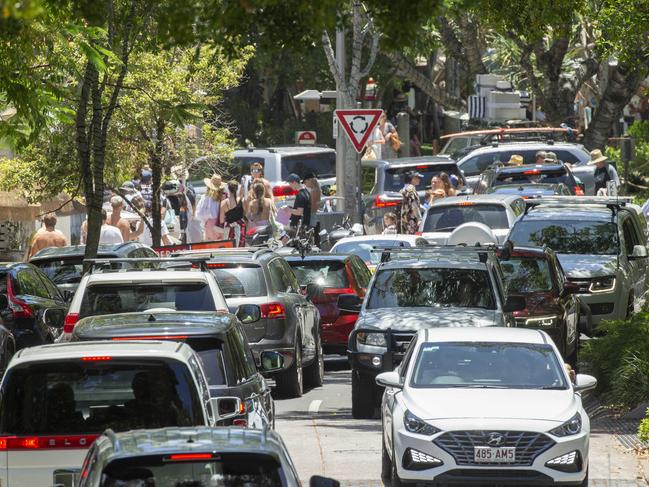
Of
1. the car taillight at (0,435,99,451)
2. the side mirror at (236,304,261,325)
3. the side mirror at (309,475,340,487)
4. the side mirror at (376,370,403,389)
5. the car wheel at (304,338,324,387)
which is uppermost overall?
the side mirror at (309,475,340,487)

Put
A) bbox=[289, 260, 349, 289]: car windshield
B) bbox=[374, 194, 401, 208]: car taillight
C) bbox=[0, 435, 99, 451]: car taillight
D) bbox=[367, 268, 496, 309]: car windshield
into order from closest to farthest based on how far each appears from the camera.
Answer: bbox=[0, 435, 99, 451]: car taillight < bbox=[367, 268, 496, 309]: car windshield < bbox=[289, 260, 349, 289]: car windshield < bbox=[374, 194, 401, 208]: car taillight

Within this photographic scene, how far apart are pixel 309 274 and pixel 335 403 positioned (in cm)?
368

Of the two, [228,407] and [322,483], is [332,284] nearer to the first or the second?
[228,407]

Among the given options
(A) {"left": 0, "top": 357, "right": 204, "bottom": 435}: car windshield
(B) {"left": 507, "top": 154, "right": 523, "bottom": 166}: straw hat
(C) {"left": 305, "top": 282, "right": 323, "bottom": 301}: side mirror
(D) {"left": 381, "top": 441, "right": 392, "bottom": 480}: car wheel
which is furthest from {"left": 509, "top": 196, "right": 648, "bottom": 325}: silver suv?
(A) {"left": 0, "top": 357, "right": 204, "bottom": 435}: car windshield

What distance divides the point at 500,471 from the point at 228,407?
2.43 m

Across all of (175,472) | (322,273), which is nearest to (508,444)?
(175,472)

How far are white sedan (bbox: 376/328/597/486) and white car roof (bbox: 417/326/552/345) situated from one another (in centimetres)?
17

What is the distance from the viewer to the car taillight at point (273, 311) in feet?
56.1

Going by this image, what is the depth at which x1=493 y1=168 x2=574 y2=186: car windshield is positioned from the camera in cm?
3147

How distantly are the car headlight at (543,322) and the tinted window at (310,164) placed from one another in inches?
651

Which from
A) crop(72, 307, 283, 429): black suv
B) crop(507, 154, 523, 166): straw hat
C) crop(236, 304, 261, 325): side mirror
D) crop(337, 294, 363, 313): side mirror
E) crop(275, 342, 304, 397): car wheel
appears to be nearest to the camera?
crop(72, 307, 283, 429): black suv

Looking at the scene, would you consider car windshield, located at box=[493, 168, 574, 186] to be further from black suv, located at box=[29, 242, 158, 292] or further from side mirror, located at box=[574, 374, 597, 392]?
side mirror, located at box=[574, 374, 597, 392]

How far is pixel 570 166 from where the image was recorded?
34469mm

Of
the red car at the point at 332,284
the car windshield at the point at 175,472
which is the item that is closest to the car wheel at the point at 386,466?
the car windshield at the point at 175,472
